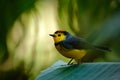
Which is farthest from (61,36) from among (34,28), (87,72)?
(34,28)

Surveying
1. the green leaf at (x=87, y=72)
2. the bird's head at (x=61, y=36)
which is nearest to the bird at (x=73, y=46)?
the bird's head at (x=61, y=36)

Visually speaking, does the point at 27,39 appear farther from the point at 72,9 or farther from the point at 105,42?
the point at 105,42

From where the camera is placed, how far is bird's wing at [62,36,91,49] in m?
1.54

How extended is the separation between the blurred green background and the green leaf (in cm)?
106

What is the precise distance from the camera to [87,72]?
1.10 meters

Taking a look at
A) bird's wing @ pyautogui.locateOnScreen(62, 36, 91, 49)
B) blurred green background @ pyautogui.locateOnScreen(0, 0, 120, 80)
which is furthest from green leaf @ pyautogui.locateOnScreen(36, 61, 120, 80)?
blurred green background @ pyautogui.locateOnScreen(0, 0, 120, 80)

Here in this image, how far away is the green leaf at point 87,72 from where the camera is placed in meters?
1.01

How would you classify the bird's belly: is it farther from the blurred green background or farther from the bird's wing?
the blurred green background

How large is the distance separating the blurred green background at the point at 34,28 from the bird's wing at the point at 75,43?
0.68 m

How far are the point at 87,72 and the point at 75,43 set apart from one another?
0.47 metres

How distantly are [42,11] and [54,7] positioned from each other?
3.6 inches

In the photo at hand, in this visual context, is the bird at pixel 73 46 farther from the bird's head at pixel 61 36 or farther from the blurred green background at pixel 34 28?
the blurred green background at pixel 34 28

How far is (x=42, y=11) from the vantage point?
2.92 metres

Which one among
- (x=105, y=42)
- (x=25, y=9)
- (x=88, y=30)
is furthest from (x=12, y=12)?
(x=105, y=42)
